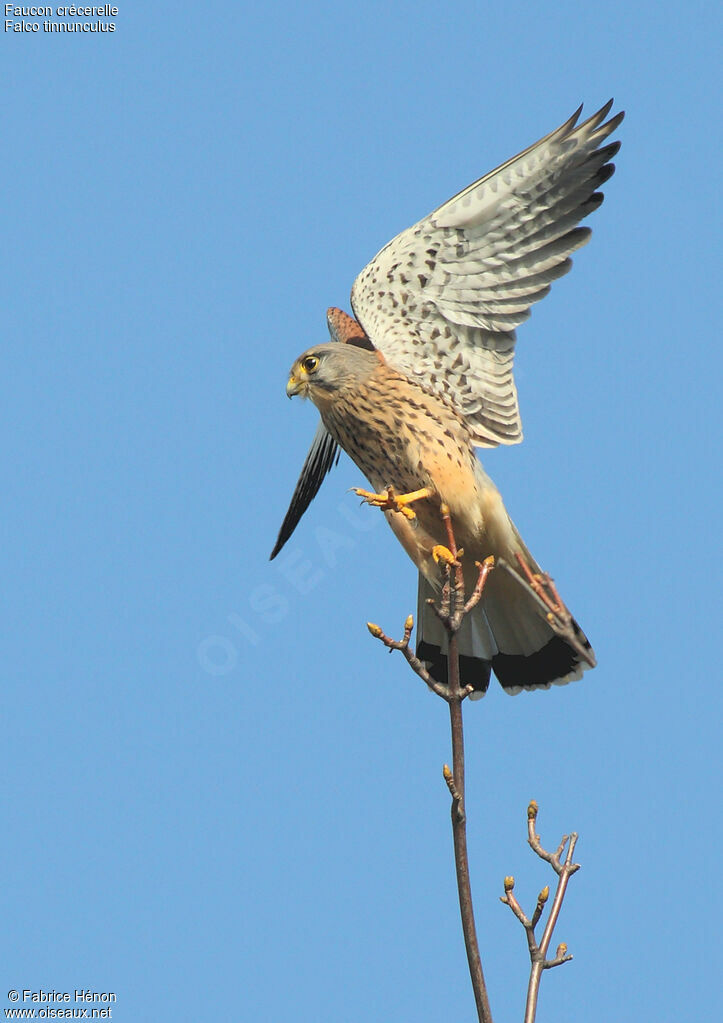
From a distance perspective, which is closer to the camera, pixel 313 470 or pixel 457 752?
pixel 457 752

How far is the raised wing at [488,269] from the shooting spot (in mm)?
4066

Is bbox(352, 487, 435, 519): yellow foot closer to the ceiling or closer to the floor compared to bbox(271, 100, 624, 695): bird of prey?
closer to the floor

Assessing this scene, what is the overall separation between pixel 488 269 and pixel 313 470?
119 centimetres

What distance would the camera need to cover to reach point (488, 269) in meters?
4.17

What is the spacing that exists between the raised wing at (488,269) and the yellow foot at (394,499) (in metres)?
0.49

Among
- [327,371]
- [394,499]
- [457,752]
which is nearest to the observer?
[457,752]

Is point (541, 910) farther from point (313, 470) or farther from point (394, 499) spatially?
point (313, 470)

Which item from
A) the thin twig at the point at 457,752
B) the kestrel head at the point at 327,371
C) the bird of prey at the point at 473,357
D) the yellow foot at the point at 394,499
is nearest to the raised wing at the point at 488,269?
the bird of prey at the point at 473,357

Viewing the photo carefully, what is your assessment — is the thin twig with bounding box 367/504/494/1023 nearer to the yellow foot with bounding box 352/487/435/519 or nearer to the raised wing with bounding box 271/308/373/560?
the yellow foot with bounding box 352/487/435/519

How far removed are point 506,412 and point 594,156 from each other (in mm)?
895

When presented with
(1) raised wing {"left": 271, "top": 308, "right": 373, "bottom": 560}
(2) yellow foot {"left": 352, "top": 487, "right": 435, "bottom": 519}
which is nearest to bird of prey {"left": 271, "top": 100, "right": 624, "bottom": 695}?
(2) yellow foot {"left": 352, "top": 487, "right": 435, "bottom": 519}

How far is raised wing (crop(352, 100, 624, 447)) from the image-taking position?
4.07 metres

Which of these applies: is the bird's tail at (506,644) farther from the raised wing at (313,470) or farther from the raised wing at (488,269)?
the raised wing at (313,470)

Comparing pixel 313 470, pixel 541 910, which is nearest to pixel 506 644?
pixel 313 470
